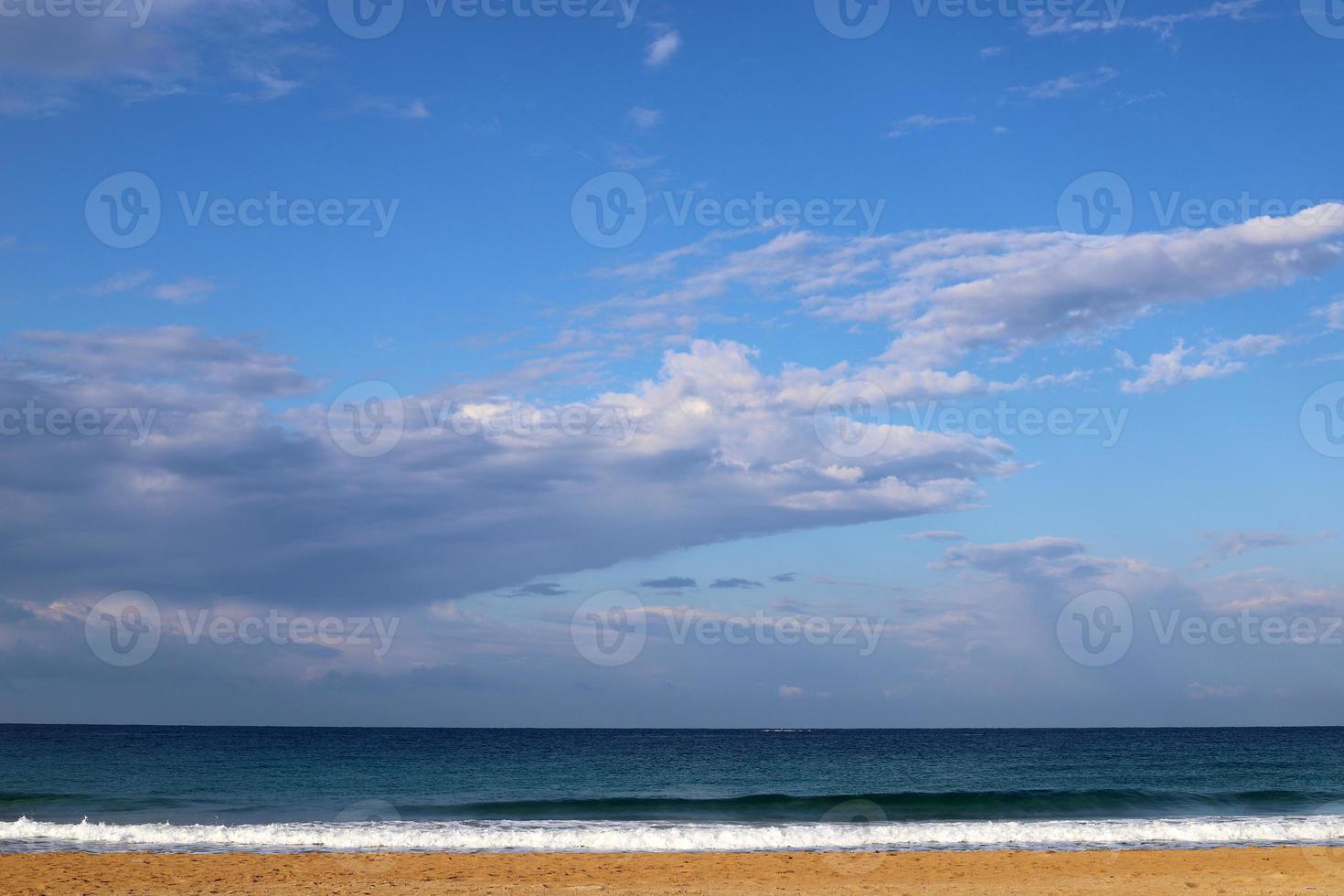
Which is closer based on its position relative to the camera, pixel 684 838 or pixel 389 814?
pixel 684 838

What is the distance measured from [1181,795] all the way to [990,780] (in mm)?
12581

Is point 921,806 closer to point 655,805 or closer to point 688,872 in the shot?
point 655,805

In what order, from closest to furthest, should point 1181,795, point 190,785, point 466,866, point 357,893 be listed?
point 357,893, point 466,866, point 1181,795, point 190,785

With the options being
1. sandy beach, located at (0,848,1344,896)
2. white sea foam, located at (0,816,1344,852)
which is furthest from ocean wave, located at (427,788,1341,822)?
sandy beach, located at (0,848,1344,896)

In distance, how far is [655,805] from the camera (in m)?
34.4

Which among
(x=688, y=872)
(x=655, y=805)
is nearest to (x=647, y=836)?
(x=688, y=872)

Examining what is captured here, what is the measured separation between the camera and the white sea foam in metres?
23.7

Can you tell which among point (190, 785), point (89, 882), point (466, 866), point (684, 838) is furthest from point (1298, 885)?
point (190, 785)

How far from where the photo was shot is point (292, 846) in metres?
23.4

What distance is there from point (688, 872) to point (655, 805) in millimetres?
15389

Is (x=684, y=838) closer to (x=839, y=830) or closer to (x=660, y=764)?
(x=839, y=830)

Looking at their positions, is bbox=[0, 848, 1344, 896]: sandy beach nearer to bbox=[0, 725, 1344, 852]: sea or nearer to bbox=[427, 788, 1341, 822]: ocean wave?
bbox=[0, 725, 1344, 852]: sea

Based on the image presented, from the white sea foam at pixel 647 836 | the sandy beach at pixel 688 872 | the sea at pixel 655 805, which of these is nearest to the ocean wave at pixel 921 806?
the sea at pixel 655 805

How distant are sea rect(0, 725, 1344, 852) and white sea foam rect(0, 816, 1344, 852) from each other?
0.24ft
